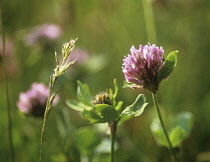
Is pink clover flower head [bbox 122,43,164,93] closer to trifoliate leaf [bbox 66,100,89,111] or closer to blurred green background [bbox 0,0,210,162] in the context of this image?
trifoliate leaf [bbox 66,100,89,111]

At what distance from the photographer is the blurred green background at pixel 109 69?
60.4 inches

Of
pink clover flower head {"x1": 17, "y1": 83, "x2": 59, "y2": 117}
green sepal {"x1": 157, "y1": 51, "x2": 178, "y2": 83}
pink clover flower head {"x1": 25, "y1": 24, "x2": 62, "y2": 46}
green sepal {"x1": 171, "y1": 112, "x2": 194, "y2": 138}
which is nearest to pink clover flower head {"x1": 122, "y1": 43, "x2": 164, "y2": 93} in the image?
green sepal {"x1": 157, "y1": 51, "x2": 178, "y2": 83}

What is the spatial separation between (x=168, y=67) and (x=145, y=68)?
0.19ft

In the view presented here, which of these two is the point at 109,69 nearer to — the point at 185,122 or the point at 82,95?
the point at 185,122

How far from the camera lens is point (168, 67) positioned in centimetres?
88

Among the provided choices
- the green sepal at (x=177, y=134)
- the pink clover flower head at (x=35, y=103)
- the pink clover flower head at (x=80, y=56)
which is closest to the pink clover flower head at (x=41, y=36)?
the pink clover flower head at (x=80, y=56)

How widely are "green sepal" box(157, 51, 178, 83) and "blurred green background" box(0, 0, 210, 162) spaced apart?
0.49 metres

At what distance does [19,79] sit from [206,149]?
1.21 meters

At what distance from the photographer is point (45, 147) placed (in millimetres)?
1546

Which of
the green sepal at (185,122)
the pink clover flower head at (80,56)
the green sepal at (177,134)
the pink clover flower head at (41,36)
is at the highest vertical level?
the pink clover flower head at (41,36)

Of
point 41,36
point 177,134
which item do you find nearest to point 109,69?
point 41,36

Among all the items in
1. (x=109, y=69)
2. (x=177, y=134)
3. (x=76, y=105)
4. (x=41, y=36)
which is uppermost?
(x=41, y=36)

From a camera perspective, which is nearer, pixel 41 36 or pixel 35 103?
pixel 35 103

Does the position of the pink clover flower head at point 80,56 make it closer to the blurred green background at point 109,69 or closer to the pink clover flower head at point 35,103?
the blurred green background at point 109,69
